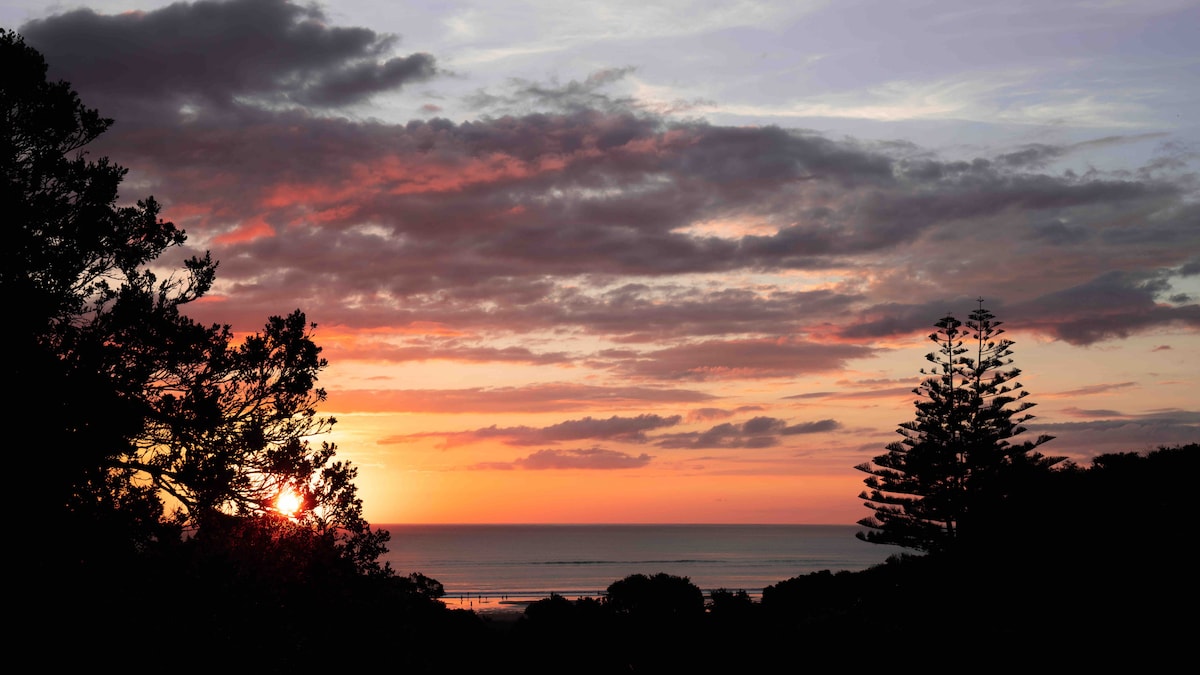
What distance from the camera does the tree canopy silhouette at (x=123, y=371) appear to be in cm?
1179

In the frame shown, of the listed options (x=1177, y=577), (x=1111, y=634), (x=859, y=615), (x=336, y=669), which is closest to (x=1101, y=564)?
(x=1177, y=577)

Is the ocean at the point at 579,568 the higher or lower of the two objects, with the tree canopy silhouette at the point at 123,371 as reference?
lower

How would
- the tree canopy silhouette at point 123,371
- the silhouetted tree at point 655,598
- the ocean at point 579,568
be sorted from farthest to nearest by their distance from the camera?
1. the ocean at point 579,568
2. the silhouetted tree at point 655,598
3. the tree canopy silhouette at point 123,371

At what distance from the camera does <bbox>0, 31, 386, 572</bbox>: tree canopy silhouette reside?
38.7 ft

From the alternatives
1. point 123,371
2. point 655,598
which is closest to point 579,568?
point 655,598

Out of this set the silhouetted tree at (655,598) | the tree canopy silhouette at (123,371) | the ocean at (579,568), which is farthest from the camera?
the ocean at (579,568)

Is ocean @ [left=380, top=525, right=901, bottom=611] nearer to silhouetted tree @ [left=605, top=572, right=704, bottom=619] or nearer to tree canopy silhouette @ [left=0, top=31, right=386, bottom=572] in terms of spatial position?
silhouetted tree @ [left=605, top=572, right=704, bottom=619]

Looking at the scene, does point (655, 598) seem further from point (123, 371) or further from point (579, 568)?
point (579, 568)

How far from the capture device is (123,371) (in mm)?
12617

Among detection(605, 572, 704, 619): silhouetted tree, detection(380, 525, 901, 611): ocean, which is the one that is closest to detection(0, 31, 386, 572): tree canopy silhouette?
detection(605, 572, 704, 619): silhouetted tree

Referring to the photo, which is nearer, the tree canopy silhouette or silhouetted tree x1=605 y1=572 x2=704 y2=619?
the tree canopy silhouette

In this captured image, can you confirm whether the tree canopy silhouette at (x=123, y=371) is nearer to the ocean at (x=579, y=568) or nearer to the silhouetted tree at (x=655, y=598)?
the silhouetted tree at (x=655, y=598)

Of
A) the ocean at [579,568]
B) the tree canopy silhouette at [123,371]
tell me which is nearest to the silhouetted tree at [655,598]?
the tree canopy silhouette at [123,371]

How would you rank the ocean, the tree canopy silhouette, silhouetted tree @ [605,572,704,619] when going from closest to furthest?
the tree canopy silhouette < silhouetted tree @ [605,572,704,619] < the ocean
